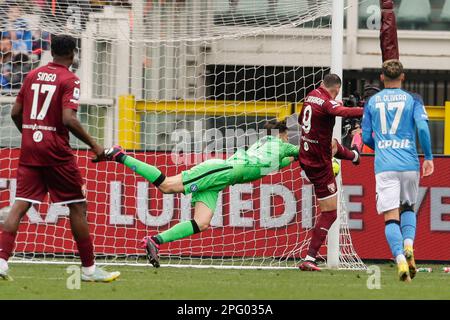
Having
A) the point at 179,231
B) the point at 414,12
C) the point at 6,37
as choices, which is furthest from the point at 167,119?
the point at 414,12

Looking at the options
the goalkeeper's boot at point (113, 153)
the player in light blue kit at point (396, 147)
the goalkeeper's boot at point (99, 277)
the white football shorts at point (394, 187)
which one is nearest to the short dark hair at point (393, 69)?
the player in light blue kit at point (396, 147)

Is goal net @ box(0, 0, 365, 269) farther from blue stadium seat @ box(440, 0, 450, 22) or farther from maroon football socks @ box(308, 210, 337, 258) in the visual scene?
blue stadium seat @ box(440, 0, 450, 22)

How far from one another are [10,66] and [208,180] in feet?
16.3

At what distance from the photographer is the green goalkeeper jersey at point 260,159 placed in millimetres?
12344

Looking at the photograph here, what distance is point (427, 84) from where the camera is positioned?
22.9 metres

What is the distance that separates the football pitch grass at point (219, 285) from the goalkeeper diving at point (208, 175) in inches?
16.5

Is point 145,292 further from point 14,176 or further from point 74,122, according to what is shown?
point 14,176

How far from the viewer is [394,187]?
34.9 ft

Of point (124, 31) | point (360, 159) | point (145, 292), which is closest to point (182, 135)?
point (124, 31)

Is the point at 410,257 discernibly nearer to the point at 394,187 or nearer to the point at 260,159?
the point at 394,187

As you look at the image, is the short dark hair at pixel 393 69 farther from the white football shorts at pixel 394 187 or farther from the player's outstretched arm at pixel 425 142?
the white football shorts at pixel 394 187

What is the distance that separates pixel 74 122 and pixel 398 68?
2.91m

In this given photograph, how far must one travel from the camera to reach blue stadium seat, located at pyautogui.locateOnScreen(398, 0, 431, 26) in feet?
71.6

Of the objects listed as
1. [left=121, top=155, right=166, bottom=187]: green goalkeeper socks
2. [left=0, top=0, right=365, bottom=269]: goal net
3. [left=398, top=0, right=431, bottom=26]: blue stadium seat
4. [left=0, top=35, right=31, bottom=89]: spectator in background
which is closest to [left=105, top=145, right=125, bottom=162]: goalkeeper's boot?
[left=121, top=155, right=166, bottom=187]: green goalkeeper socks
